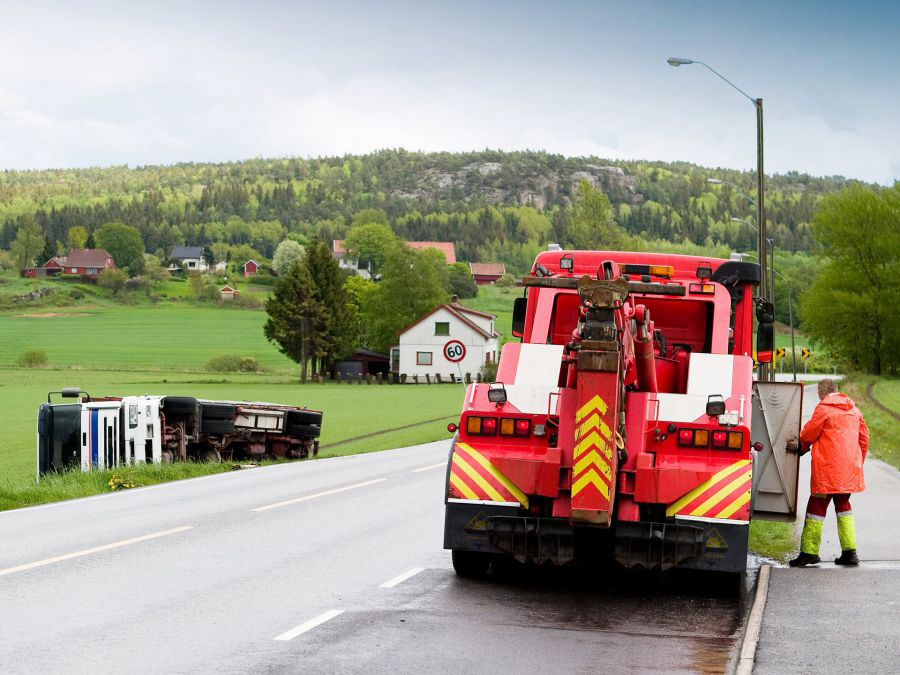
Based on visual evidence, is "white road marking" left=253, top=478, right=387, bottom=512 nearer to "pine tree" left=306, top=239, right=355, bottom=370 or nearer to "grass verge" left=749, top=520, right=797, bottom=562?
"grass verge" left=749, top=520, right=797, bottom=562

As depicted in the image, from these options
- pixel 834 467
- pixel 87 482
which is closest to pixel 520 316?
pixel 834 467

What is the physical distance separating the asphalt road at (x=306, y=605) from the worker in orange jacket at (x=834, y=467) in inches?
58.9

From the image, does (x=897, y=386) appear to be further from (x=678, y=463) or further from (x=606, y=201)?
(x=678, y=463)

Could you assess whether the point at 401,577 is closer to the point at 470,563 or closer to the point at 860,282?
the point at 470,563

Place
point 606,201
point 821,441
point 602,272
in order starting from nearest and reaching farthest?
point 602,272
point 821,441
point 606,201

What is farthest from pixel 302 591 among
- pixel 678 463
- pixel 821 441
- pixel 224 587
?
pixel 821 441

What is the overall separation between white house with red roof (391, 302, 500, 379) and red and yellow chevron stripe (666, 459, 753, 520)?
310ft

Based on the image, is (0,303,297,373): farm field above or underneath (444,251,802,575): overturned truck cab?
underneath

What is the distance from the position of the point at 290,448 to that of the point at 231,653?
19.9 metres

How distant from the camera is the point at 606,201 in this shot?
102 meters

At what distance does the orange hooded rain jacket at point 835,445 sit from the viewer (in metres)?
12.0

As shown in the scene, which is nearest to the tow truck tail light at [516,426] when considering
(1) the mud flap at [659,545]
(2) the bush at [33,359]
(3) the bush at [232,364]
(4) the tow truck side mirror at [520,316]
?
(1) the mud flap at [659,545]

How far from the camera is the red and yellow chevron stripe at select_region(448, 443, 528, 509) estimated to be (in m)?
10.1

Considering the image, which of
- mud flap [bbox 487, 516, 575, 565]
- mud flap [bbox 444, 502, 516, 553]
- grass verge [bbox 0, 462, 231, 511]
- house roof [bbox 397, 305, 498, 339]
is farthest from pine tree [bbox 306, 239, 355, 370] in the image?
mud flap [bbox 487, 516, 575, 565]
